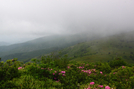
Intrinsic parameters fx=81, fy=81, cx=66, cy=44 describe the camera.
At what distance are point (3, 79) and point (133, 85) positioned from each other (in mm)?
7002

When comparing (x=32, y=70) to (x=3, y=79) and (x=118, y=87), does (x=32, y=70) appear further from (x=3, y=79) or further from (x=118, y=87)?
(x=118, y=87)

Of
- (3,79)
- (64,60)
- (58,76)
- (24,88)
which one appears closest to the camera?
(24,88)

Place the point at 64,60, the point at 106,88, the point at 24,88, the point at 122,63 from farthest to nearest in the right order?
the point at 122,63, the point at 64,60, the point at 106,88, the point at 24,88

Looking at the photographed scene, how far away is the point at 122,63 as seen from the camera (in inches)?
412

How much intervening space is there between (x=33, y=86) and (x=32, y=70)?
2271mm

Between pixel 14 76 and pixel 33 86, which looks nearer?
pixel 33 86

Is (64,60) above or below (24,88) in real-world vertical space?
below

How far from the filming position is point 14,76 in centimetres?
486

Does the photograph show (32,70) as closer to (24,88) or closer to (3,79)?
(3,79)

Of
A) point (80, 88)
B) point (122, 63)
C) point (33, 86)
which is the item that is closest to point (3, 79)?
point (33, 86)

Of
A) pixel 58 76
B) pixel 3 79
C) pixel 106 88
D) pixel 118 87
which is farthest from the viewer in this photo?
pixel 58 76

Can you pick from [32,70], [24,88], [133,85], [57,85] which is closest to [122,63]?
[133,85]

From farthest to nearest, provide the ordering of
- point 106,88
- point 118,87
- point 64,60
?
point 64,60 → point 118,87 → point 106,88

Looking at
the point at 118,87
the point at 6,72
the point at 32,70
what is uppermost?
the point at 6,72
